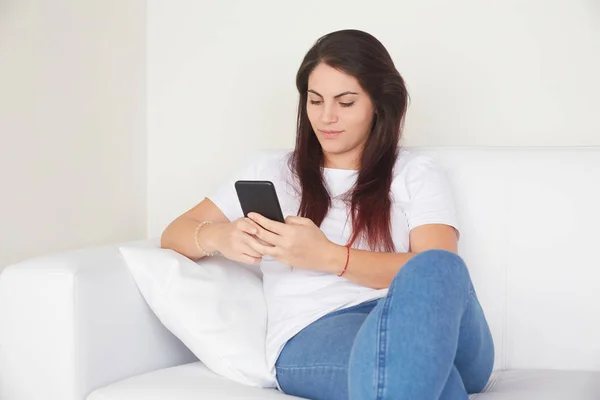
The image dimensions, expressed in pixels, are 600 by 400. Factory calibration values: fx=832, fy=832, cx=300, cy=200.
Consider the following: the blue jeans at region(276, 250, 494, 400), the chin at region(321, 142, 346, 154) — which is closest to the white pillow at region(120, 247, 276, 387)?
the blue jeans at region(276, 250, 494, 400)

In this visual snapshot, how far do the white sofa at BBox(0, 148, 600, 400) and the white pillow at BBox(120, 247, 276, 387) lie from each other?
41 millimetres

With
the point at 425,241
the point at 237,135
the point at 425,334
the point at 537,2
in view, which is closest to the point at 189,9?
the point at 237,135

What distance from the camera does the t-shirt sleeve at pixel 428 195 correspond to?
197 centimetres

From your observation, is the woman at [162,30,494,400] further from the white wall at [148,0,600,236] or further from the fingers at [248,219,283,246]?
the white wall at [148,0,600,236]

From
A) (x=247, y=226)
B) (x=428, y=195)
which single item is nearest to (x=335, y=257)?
(x=247, y=226)

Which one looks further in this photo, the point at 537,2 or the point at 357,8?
the point at 357,8

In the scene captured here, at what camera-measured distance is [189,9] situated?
3131 millimetres

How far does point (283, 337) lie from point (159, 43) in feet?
5.55

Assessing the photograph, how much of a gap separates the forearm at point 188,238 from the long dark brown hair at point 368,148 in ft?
0.78

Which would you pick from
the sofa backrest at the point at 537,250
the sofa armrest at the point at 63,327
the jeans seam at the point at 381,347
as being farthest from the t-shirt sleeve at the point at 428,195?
the sofa armrest at the point at 63,327

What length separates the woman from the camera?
4.59ft

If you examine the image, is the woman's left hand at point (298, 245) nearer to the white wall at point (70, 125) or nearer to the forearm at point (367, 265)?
the forearm at point (367, 265)

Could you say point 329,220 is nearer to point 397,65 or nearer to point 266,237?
point 266,237

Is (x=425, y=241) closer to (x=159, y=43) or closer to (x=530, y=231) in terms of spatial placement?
(x=530, y=231)
